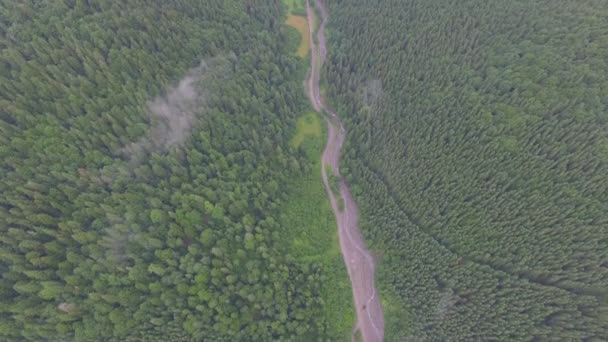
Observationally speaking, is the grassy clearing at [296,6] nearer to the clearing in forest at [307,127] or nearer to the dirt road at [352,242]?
the dirt road at [352,242]

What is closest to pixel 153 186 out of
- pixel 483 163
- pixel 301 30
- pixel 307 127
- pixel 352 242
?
pixel 307 127

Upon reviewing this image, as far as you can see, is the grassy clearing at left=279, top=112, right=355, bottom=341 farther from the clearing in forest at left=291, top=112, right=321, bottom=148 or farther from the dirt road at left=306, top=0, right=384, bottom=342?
the dirt road at left=306, top=0, right=384, bottom=342

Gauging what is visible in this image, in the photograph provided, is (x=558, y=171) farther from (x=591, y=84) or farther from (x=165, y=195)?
(x=165, y=195)

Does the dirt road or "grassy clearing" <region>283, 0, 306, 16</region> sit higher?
"grassy clearing" <region>283, 0, 306, 16</region>

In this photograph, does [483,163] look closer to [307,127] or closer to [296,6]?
[307,127]

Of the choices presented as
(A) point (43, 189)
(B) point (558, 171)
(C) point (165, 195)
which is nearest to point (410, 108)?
(B) point (558, 171)

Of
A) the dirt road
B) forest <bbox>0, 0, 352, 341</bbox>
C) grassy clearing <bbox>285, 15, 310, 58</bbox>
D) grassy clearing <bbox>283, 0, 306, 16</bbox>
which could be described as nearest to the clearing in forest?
forest <bbox>0, 0, 352, 341</bbox>
